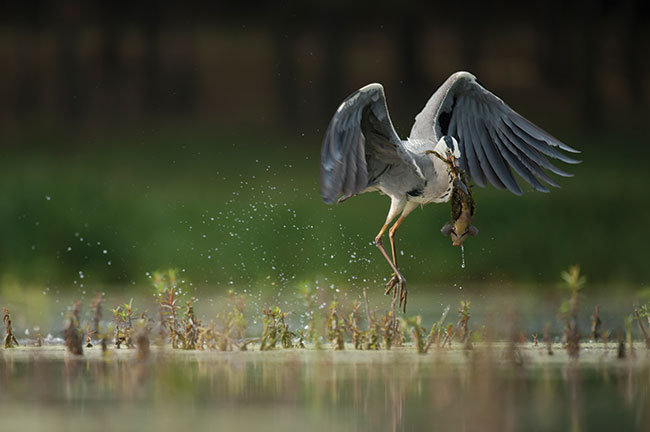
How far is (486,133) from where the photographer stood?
8.83 m

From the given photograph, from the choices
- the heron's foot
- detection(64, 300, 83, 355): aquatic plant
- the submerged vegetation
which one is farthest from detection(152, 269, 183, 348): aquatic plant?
the heron's foot

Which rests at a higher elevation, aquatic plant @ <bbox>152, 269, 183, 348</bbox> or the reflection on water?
aquatic plant @ <bbox>152, 269, 183, 348</bbox>

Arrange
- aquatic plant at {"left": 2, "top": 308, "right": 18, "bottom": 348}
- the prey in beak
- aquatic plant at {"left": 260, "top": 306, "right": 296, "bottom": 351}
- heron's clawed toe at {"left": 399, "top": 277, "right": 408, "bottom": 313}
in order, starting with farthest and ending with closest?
heron's clawed toe at {"left": 399, "top": 277, "right": 408, "bottom": 313}
the prey in beak
aquatic plant at {"left": 2, "top": 308, "right": 18, "bottom": 348}
aquatic plant at {"left": 260, "top": 306, "right": 296, "bottom": 351}

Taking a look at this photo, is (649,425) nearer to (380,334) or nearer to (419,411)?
(419,411)

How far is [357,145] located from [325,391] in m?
2.08

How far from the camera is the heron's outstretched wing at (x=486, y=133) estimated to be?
8602mm

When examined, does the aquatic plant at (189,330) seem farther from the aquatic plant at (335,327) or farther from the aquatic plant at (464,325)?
the aquatic plant at (464,325)

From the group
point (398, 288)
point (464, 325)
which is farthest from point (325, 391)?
point (398, 288)

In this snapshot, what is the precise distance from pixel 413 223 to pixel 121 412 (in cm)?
652

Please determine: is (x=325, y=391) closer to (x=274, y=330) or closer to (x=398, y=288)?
(x=274, y=330)

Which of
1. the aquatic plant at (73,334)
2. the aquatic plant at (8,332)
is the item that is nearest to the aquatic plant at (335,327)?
the aquatic plant at (73,334)

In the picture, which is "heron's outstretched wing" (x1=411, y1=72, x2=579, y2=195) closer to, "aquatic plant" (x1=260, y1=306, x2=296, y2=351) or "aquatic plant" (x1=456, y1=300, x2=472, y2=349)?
"aquatic plant" (x1=456, y1=300, x2=472, y2=349)

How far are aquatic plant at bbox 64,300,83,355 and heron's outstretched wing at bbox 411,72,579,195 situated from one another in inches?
98.0

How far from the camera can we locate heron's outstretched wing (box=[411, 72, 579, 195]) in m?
8.60
